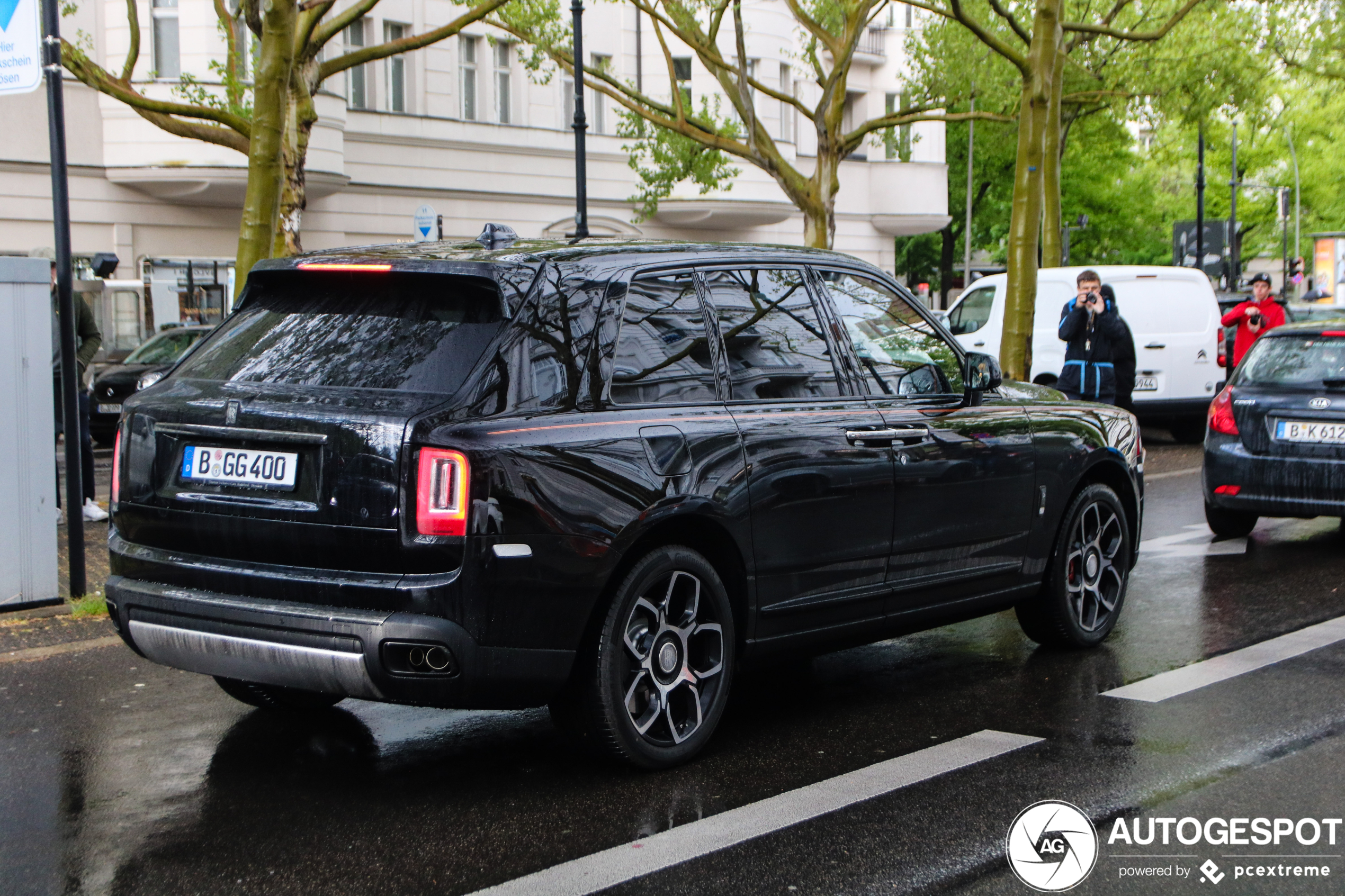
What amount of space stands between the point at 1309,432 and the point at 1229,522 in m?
1.10

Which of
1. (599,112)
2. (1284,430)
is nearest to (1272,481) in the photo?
(1284,430)

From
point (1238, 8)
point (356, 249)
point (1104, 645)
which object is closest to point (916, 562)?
point (1104, 645)

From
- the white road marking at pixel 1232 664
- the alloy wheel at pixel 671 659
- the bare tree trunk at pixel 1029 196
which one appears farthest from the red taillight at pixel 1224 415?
the bare tree trunk at pixel 1029 196

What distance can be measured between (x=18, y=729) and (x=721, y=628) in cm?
260

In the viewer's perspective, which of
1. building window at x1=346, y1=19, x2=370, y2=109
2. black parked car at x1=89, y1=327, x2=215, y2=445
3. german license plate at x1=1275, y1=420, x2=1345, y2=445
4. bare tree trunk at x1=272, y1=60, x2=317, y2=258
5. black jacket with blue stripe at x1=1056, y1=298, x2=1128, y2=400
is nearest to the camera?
german license plate at x1=1275, y1=420, x2=1345, y2=445

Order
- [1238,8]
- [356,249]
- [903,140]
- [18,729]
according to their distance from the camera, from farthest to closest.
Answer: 1. [903,140]
2. [1238,8]
3. [18,729]
4. [356,249]

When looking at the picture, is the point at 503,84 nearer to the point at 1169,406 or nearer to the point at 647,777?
the point at 1169,406

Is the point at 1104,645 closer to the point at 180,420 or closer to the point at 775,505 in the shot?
the point at 775,505

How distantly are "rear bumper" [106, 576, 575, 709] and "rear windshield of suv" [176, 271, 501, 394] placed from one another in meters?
0.70

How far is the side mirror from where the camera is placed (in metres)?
6.22

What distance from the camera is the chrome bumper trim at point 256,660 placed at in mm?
4441

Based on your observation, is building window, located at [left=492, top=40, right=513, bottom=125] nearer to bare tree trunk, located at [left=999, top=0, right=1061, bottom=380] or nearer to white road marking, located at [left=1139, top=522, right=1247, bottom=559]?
bare tree trunk, located at [left=999, top=0, right=1061, bottom=380]

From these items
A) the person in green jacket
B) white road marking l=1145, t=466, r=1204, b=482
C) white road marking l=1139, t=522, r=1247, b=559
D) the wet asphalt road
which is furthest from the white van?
the wet asphalt road

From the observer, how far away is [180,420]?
4887 mm
